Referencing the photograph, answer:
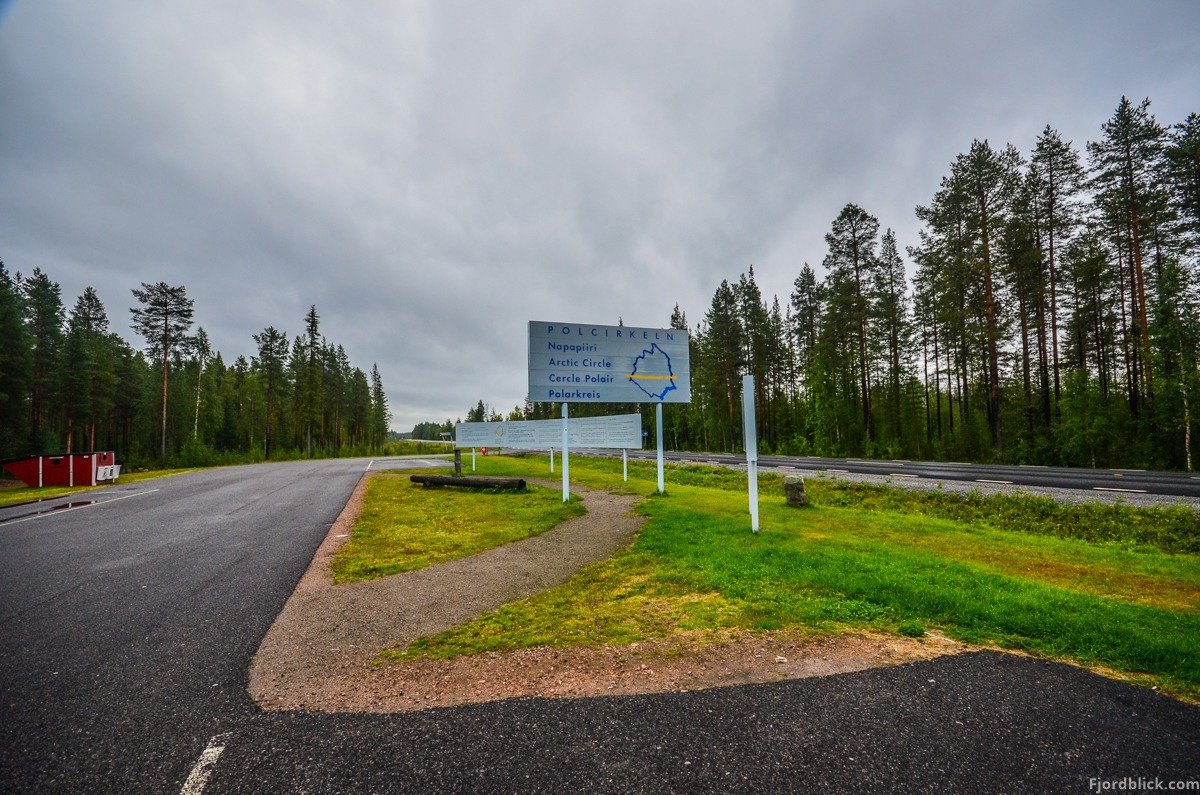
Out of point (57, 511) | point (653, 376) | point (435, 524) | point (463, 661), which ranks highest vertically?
point (653, 376)

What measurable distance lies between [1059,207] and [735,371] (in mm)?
25570

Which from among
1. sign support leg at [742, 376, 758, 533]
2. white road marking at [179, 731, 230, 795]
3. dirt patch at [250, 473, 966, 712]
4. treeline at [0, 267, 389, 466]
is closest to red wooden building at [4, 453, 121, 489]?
treeline at [0, 267, 389, 466]

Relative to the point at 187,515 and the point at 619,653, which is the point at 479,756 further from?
the point at 187,515

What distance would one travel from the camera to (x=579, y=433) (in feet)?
58.7

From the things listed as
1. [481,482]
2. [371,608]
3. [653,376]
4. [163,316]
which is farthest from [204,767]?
[163,316]

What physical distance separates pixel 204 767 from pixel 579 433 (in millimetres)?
15556

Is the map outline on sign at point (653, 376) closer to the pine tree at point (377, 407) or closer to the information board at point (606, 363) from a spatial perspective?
the information board at point (606, 363)

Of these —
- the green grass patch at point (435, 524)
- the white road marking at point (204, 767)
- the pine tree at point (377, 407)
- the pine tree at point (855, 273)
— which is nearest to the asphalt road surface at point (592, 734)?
the white road marking at point (204, 767)

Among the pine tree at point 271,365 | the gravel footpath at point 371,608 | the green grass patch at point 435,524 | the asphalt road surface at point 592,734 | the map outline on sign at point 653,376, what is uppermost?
the pine tree at point 271,365

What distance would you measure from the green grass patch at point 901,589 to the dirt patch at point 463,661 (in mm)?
294

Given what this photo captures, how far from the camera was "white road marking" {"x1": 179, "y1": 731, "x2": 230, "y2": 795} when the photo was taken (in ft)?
7.42

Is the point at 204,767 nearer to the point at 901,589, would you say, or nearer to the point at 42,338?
the point at 901,589

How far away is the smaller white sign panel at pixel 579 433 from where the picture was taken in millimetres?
16438

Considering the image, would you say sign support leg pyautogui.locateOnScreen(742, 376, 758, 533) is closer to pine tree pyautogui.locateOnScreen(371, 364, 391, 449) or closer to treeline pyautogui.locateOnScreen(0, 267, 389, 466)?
treeline pyautogui.locateOnScreen(0, 267, 389, 466)
